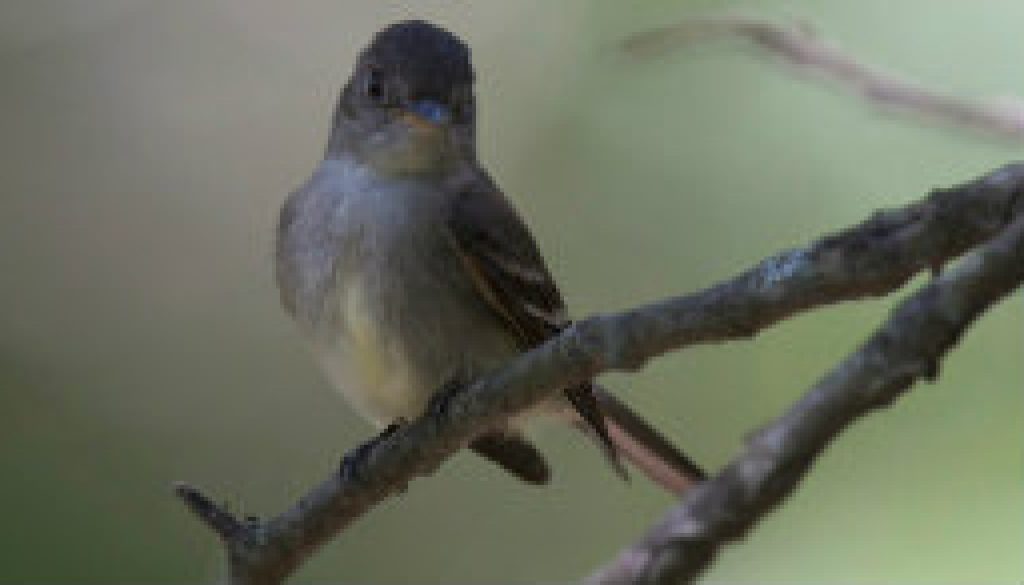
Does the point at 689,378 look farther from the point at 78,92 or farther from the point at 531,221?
the point at 78,92

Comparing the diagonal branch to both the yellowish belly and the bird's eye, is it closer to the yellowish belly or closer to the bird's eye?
the yellowish belly

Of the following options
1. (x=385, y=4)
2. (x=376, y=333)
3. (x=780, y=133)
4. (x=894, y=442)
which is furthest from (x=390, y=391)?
(x=385, y=4)

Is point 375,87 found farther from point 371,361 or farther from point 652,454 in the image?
point 652,454

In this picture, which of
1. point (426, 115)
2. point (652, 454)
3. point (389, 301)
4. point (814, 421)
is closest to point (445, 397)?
point (389, 301)

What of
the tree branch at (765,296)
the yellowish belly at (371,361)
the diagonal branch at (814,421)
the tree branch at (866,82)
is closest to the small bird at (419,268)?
the yellowish belly at (371,361)

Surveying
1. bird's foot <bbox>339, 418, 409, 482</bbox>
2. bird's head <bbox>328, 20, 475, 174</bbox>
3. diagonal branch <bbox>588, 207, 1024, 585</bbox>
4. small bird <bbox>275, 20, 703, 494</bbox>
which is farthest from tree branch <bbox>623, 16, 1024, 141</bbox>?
bird's head <bbox>328, 20, 475, 174</bbox>

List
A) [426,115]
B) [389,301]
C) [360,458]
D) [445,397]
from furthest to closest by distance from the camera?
[426,115] < [389,301] < [360,458] < [445,397]
